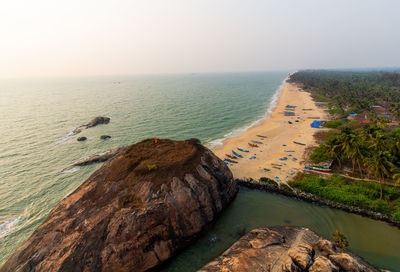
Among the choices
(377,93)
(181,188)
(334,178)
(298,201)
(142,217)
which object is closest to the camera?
(142,217)

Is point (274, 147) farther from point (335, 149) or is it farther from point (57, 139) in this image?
point (57, 139)

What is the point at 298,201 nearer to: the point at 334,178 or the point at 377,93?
the point at 334,178

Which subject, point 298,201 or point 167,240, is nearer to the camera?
point 167,240

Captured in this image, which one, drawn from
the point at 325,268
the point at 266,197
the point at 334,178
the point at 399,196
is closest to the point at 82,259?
the point at 325,268

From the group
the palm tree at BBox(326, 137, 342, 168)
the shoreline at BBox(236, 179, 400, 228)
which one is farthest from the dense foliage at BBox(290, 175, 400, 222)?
the palm tree at BBox(326, 137, 342, 168)

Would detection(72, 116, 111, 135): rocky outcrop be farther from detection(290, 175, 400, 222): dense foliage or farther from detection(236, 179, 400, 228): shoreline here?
detection(290, 175, 400, 222): dense foliage

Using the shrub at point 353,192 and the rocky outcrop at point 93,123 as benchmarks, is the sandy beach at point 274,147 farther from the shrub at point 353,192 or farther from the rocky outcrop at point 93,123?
the rocky outcrop at point 93,123

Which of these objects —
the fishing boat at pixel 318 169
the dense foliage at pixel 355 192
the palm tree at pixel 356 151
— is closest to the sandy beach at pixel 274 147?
the fishing boat at pixel 318 169
